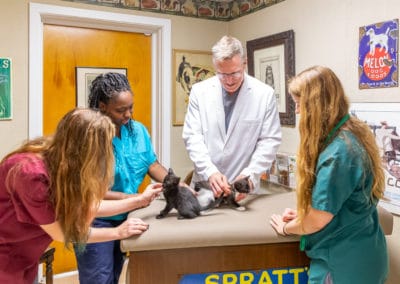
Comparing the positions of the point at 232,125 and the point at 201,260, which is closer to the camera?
the point at 201,260

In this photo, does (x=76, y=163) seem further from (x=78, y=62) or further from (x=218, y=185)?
(x=78, y=62)

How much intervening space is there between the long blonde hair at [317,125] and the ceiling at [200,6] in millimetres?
1564

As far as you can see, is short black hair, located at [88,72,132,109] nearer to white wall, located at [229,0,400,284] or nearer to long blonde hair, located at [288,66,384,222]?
long blonde hair, located at [288,66,384,222]

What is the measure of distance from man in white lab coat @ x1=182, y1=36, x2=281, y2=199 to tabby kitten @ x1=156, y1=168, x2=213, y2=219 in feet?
1.33

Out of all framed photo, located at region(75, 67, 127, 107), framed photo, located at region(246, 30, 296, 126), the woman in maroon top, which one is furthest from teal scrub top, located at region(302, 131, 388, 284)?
framed photo, located at region(75, 67, 127, 107)

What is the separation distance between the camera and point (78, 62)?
8.59 feet

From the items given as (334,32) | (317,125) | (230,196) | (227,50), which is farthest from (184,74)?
(317,125)

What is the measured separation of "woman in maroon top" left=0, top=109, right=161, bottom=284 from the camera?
3.23 feet

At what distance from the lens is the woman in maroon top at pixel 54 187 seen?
985 mm

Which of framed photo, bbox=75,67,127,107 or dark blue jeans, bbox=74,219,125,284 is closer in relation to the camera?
dark blue jeans, bbox=74,219,125,284

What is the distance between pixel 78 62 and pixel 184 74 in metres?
0.72

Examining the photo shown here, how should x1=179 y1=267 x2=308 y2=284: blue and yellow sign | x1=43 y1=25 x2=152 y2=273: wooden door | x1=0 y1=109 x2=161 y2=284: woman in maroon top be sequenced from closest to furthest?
x1=0 y1=109 x2=161 y2=284: woman in maroon top, x1=179 y1=267 x2=308 y2=284: blue and yellow sign, x1=43 y1=25 x2=152 y2=273: wooden door

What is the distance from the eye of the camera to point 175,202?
123cm

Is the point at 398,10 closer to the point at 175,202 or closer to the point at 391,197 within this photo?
the point at 391,197
